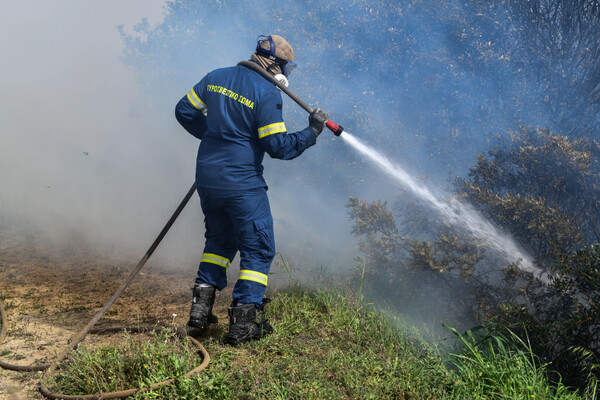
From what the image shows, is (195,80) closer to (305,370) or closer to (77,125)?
(77,125)

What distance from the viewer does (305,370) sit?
311 cm

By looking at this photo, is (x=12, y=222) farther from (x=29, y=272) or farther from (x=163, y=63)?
(x=163, y=63)

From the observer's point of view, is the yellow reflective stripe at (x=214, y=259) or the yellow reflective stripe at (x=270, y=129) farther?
the yellow reflective stripe at (x=214, y=259)

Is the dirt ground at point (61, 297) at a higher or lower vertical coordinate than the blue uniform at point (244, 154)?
lower

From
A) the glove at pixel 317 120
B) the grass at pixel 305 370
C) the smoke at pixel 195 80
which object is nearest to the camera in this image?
the grass at pixel 305 370

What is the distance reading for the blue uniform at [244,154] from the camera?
3525 millimetres

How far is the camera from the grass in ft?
9.14

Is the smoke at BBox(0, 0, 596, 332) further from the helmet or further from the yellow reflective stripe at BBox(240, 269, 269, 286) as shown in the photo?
the helmet

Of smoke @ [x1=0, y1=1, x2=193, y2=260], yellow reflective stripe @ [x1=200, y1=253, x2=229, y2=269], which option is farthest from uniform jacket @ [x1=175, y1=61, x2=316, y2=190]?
smoke @ [x1=0, y1=1, x2=193, y2=260]

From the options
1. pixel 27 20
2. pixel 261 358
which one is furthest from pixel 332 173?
pixel 27 20

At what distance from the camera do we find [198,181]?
3664 mm

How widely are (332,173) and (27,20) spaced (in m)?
8.56

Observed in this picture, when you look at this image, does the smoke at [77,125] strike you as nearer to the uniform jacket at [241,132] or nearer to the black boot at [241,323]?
the uniform jacket at [241,132]

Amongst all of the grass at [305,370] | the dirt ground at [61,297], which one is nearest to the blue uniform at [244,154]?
the grass at [305,370]
